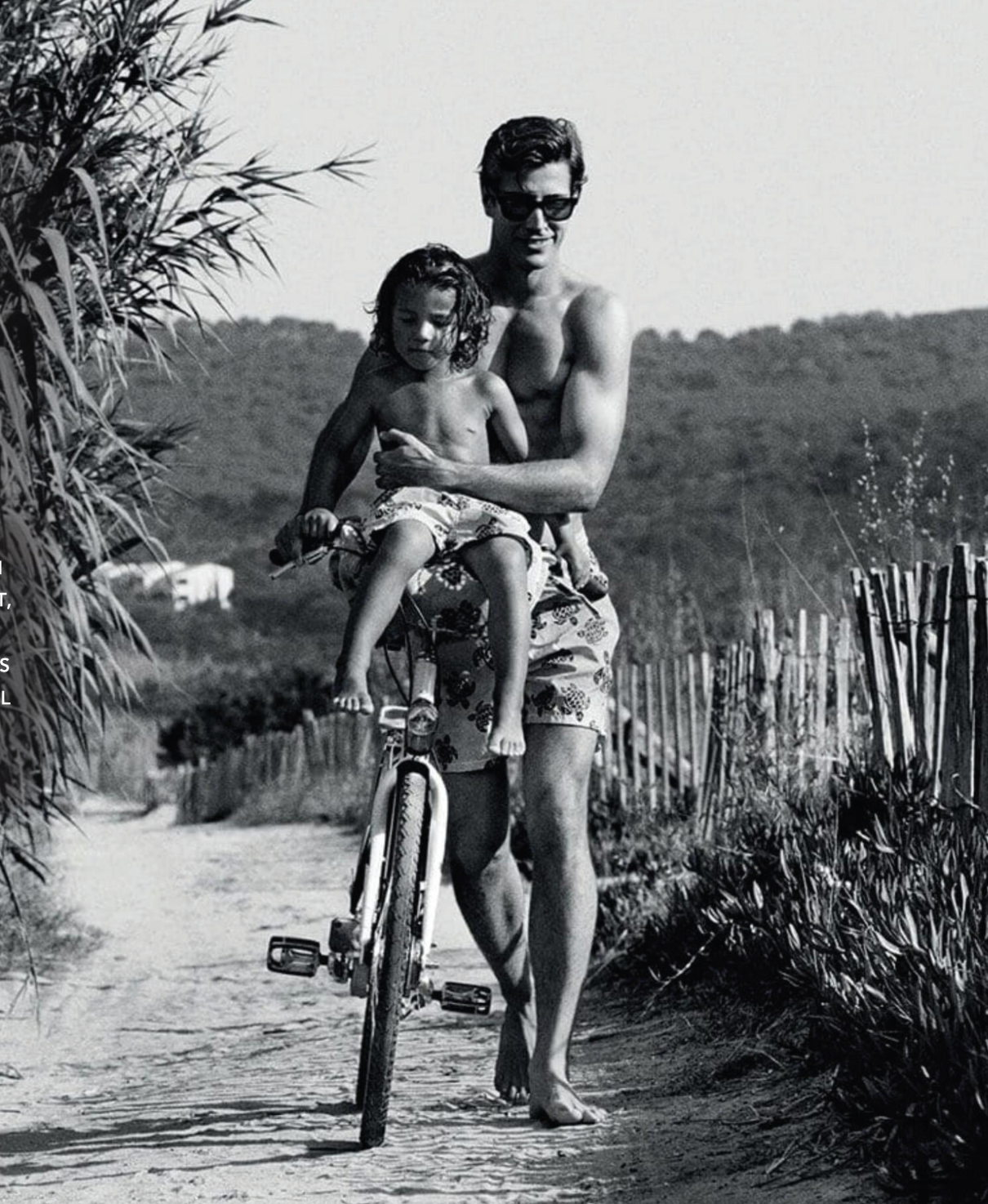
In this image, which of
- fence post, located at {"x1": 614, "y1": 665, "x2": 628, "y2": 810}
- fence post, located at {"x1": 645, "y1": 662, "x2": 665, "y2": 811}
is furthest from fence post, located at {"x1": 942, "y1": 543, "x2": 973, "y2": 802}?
fence post, located at {"x1": 645, "y1": 662, "x2": 665, "y2": 811}

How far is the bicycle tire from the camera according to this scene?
13.2ft

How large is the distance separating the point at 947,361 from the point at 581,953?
2228 inches

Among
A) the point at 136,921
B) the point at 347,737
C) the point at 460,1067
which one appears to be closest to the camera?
the point at 460,1067

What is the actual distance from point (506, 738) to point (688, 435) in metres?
49.9

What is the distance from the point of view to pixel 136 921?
10.8 metres

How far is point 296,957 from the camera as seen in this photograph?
4.29 metres

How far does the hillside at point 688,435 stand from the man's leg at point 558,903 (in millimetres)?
19166

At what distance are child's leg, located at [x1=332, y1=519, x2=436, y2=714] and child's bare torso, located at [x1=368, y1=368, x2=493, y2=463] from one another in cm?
21

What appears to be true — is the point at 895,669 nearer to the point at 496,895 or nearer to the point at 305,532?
the point at 496,895

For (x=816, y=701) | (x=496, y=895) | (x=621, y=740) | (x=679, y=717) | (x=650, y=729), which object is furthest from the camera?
(x=621, y=740)

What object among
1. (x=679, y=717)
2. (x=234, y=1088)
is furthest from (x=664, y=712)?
(x=234, y=1088)

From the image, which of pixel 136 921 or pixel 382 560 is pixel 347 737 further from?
pixel 382 560

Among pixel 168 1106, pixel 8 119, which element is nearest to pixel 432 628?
pixel 168 1106

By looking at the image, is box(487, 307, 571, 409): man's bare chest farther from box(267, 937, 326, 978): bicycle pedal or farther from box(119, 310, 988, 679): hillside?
box(119, 310, 988, 679): hillside
